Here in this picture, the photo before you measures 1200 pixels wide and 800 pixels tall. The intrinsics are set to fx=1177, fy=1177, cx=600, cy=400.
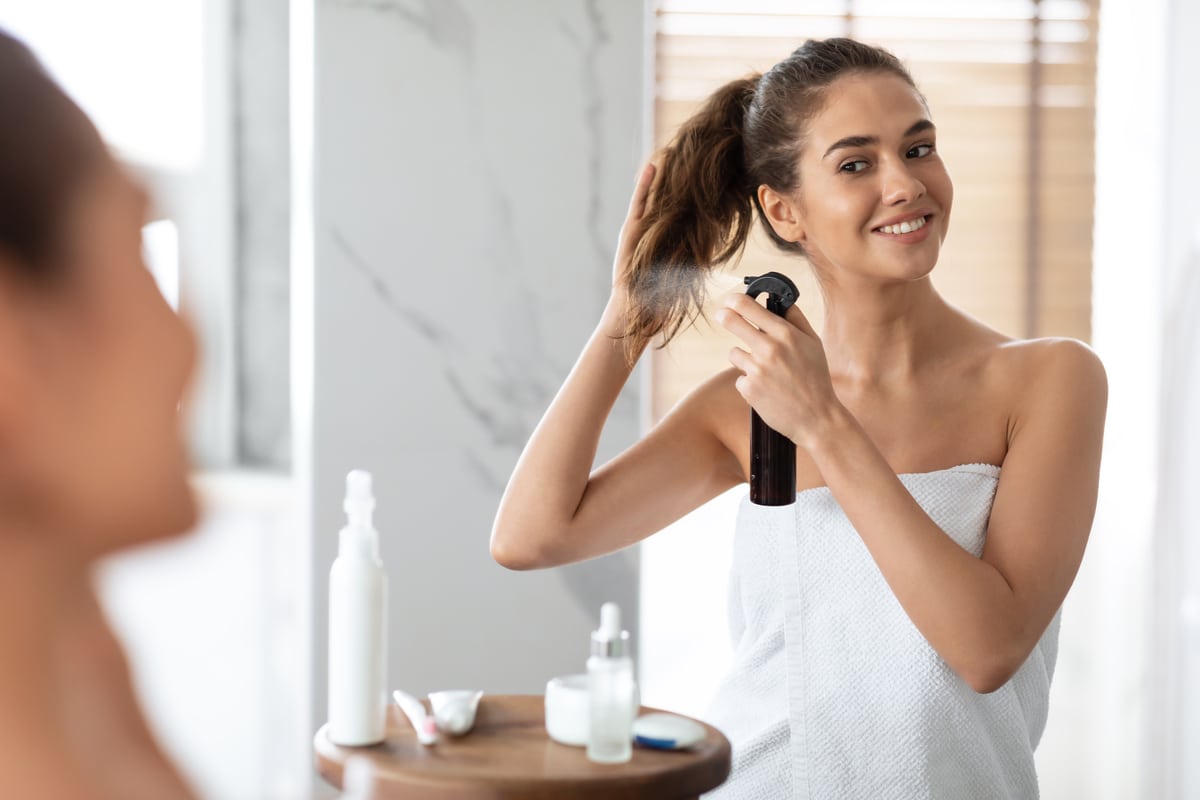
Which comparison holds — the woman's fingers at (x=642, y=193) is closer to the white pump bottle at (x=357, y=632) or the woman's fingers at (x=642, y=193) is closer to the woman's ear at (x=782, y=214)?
the woman's ear at (x=782, y=214)

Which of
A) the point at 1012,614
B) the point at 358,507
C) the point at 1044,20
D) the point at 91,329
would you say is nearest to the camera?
the point at 91,329

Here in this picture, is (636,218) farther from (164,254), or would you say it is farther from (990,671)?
(164,254)

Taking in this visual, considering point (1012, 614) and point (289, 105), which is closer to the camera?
point (1012, 614)

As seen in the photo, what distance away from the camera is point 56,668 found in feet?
0.67

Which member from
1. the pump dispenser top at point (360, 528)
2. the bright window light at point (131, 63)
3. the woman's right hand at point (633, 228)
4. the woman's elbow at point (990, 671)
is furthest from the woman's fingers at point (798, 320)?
the bright window light at point (131, 63)

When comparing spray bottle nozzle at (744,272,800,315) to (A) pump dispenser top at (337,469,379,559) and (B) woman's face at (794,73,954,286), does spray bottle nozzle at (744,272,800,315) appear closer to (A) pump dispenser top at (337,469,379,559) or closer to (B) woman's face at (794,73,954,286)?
(B) woman's face at (794,73,954,286)

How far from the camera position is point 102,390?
0.65 ft

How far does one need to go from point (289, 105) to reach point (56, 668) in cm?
140

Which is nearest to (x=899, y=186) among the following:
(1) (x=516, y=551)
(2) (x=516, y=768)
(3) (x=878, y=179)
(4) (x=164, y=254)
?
(3) (x=878, y=179)

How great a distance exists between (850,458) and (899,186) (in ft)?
0.90

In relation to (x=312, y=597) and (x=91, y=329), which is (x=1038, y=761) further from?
(x=91, y=329)

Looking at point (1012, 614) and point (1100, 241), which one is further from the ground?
point (1100, 241)

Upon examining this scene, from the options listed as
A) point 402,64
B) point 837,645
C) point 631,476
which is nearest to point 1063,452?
point 837,645

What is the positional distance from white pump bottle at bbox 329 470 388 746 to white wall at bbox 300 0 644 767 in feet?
2.15
